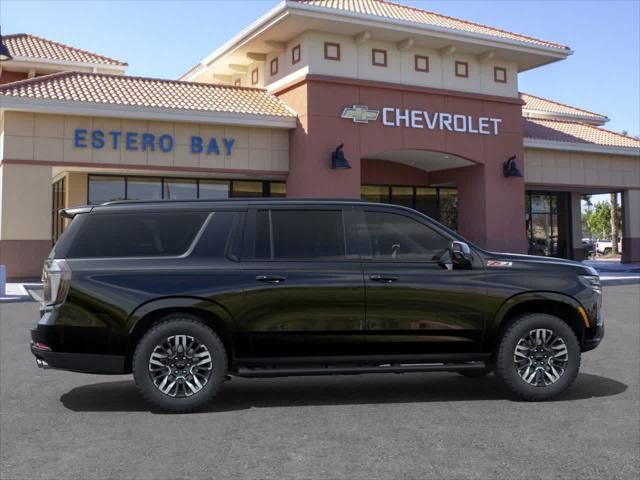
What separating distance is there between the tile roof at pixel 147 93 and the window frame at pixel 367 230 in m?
17.8

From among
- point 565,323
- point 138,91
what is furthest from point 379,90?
point 565,323

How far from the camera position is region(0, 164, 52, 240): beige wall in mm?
21625

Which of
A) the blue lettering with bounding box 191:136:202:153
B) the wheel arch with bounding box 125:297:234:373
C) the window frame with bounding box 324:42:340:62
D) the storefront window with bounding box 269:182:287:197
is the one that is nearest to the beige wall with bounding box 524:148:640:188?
the window frame with bounding box 324:42:340:62

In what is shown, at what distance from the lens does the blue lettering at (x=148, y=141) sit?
23.3 m

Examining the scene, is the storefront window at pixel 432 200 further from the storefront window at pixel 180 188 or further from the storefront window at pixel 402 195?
the storefront window at pixel 180 188

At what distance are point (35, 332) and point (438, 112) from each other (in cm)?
2250

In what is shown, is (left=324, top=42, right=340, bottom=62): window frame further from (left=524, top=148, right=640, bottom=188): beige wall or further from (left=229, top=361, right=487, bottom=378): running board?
(left=229, top=361, right=487, bottom=378): running board

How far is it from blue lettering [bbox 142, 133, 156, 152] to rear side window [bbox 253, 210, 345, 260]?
17.8 m

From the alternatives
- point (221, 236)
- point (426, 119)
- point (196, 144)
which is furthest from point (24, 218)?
point (221, 236)

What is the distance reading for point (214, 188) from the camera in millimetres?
27219

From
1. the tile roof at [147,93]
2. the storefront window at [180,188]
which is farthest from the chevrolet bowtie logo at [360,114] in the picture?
the storefront window at [180,188]

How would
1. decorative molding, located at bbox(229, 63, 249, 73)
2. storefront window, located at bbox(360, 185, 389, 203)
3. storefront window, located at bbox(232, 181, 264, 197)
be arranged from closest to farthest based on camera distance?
storefront window, located at bbox(232, 181, 264, 197)
decorative molding, located at bbox(229, 63, 249, 73)
storefront window, located at bbox(360, 185, 389, 203)

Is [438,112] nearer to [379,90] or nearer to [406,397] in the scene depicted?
[379,90]

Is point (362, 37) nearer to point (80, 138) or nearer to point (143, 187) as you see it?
point (143, 187)
